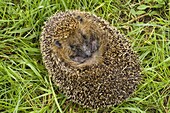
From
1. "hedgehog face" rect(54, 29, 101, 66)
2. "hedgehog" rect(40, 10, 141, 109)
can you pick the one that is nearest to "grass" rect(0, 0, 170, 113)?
"hedgehog" rect(40, 10, 141, 109)

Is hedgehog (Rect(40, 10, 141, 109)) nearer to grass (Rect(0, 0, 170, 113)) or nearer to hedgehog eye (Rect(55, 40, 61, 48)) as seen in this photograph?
hedgehog eye (Rect(55, 40, 61, 48))

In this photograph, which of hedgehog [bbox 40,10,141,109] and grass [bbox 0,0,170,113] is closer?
hedgehog [bbox 40,10,141,109]

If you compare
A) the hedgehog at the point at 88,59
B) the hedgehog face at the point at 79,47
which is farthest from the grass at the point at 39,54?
the hedgehog face at the point at 79,47

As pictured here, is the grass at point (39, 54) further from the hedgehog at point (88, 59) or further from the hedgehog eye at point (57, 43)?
the hedgehog eye at point (57, 43)

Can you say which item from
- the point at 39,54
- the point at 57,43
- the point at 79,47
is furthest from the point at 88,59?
the point at 39,54

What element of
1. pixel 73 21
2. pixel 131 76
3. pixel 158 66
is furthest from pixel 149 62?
pixel 73 21

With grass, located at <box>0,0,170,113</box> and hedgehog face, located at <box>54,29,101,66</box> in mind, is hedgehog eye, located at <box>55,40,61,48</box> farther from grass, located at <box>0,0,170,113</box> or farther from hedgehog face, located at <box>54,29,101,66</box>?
grass, located at <box>0,0,170,113</box>
